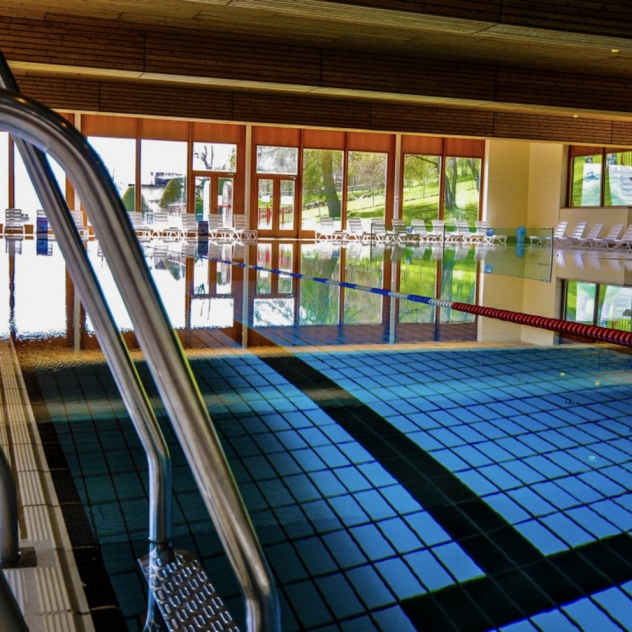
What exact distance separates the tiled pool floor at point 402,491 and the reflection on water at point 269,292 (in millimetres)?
871

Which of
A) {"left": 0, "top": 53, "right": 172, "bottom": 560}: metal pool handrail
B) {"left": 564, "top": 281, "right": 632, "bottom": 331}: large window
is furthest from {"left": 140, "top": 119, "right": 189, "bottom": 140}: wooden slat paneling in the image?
{"left": 0, "top": 53, "right": 172, "bottom": 560}: metal pool handrail

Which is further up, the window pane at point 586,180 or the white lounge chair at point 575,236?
the window pane at point 586,180

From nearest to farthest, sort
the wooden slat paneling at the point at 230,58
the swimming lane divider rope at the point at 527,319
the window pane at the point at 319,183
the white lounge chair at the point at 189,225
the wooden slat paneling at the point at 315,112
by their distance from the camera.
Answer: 1. the swimming lane divider rope at the point at 527,319
2. the wooden slat paneling at the point at 230,58
3. the wooden slat paneling at the point at 315,112
4. the white lounge chair at the point at 189,225
5. the window pane at the point at 319,183

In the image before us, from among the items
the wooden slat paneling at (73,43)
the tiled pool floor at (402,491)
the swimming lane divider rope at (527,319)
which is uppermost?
the wooden slat paneling at (73,43)

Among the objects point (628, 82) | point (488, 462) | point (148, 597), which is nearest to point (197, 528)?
point (148, 597)

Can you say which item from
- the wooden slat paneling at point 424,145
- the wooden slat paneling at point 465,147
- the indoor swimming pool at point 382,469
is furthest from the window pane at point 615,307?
the wooden slat paneling at point 465,147

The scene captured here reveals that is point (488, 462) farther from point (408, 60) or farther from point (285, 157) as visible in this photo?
point (285, 157)

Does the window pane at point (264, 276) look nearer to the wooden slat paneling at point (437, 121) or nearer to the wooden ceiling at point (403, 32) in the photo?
the wooden ceiling at point (403, 32)

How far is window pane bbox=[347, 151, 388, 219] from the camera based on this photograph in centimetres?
2644

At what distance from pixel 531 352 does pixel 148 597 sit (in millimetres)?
4687

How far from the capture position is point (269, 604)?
1.02 meters

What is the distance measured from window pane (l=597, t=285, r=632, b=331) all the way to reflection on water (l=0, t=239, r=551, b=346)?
1217 mm

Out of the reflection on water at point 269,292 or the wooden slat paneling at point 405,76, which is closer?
the reflection on water at point 269,292

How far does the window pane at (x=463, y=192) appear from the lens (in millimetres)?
27578
